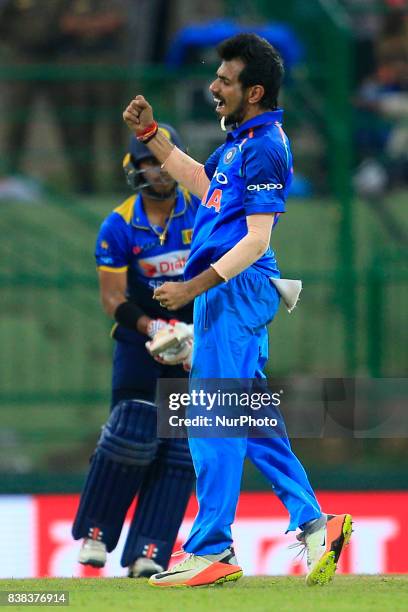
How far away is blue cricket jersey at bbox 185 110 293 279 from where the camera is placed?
507 cm

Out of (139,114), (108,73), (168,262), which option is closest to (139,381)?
(168,262)

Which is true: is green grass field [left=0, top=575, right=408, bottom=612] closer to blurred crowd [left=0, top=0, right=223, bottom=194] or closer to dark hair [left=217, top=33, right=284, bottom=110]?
dark hair [left=217, top=33, right=284, bottom=110]

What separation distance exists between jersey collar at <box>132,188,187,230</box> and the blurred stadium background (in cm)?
299

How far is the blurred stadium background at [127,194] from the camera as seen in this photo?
973cm

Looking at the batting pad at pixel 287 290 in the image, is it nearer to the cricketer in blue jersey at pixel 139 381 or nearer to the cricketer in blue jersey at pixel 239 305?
the cricketer in blue jersey at pixel 239 305

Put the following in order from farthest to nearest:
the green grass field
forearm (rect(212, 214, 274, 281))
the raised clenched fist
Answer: the raised clenched fist, forearm (rect(212, 214, 274, 281)), the green grass field

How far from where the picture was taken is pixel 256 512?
8906mm

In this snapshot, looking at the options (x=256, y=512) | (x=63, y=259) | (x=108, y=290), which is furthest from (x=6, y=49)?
(x=108, y=290)

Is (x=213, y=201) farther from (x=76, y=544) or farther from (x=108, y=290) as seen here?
(x=76, y=544)

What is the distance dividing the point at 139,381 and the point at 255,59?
1855 mm

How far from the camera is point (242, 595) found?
5047 mm

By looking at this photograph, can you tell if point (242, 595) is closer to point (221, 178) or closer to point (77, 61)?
point (221, 178)

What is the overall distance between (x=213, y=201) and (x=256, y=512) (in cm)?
407

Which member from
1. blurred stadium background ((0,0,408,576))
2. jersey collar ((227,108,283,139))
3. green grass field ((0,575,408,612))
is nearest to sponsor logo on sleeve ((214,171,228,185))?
jersey collar ((227,108,283,139))
